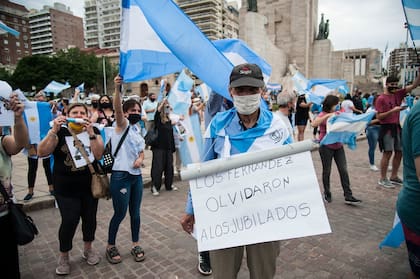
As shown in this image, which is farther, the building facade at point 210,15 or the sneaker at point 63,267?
the building facade at point 210,15

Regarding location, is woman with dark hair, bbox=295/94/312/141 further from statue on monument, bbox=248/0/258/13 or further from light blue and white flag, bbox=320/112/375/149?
statue on monument, bbox=248/0/258/13

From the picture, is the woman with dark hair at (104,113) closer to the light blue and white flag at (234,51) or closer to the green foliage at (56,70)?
the light blue and white flag at (234,51)

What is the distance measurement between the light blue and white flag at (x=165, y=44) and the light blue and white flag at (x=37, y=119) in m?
2.87

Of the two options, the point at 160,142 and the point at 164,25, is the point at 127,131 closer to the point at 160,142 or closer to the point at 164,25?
the point at 164,25

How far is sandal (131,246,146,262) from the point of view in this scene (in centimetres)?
342

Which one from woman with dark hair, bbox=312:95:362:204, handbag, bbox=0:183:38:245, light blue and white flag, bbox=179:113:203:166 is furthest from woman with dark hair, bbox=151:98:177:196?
handbag, bbox=0:183:38:245

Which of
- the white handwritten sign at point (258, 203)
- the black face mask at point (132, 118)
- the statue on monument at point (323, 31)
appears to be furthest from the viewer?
the statue on monument at point (323, 31)

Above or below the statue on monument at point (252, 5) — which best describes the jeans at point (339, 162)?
below

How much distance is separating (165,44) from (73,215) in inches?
81.7

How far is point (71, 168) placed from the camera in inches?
119

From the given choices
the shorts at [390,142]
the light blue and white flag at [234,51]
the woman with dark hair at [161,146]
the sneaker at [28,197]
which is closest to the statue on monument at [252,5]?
the shorts at [390,142]

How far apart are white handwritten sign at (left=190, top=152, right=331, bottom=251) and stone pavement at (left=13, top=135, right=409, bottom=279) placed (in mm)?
1597

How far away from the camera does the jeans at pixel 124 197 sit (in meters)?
3.29

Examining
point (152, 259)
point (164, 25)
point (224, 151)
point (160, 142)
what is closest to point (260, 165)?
point (224, 151)
